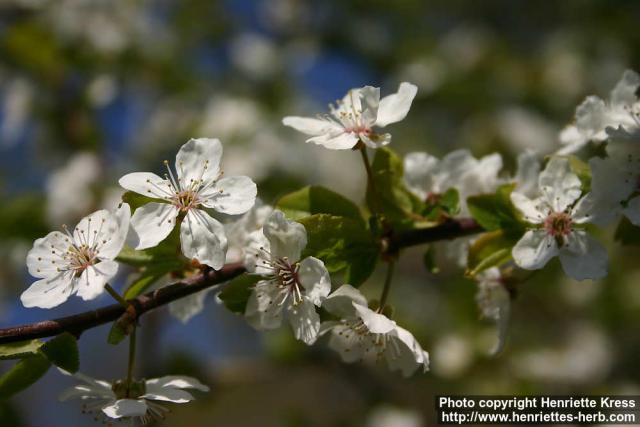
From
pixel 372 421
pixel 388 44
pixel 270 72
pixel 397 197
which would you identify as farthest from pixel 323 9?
pixel 397 197

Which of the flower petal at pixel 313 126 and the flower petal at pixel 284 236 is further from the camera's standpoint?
the flower petal at pixel 313 126

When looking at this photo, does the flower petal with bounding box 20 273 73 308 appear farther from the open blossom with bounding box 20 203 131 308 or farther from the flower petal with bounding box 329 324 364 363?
the flower petal with bounding box 329 324 364 363

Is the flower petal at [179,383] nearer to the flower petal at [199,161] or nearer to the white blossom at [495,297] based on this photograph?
the flower petal at [199,161]

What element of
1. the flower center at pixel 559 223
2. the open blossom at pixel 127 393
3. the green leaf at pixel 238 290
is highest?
the flower center at pixel 559 223

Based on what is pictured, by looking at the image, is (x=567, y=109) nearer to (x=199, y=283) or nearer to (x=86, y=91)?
(x=86, y=91)

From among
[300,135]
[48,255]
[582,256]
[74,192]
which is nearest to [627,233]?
[582,256]

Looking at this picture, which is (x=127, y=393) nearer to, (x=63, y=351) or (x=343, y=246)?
(x=63, y=351)

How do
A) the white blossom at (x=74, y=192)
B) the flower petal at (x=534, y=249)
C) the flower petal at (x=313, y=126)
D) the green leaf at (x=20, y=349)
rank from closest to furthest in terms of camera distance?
the green leaf at (x=20, y=349) → the flower petal at (x=534, y=249) → the flower petal at (x=313, y=126) → the white blossom at (x=74, y=192)

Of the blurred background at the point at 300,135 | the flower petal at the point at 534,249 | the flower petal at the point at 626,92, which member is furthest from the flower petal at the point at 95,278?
the blurred background at the point at 300,135
